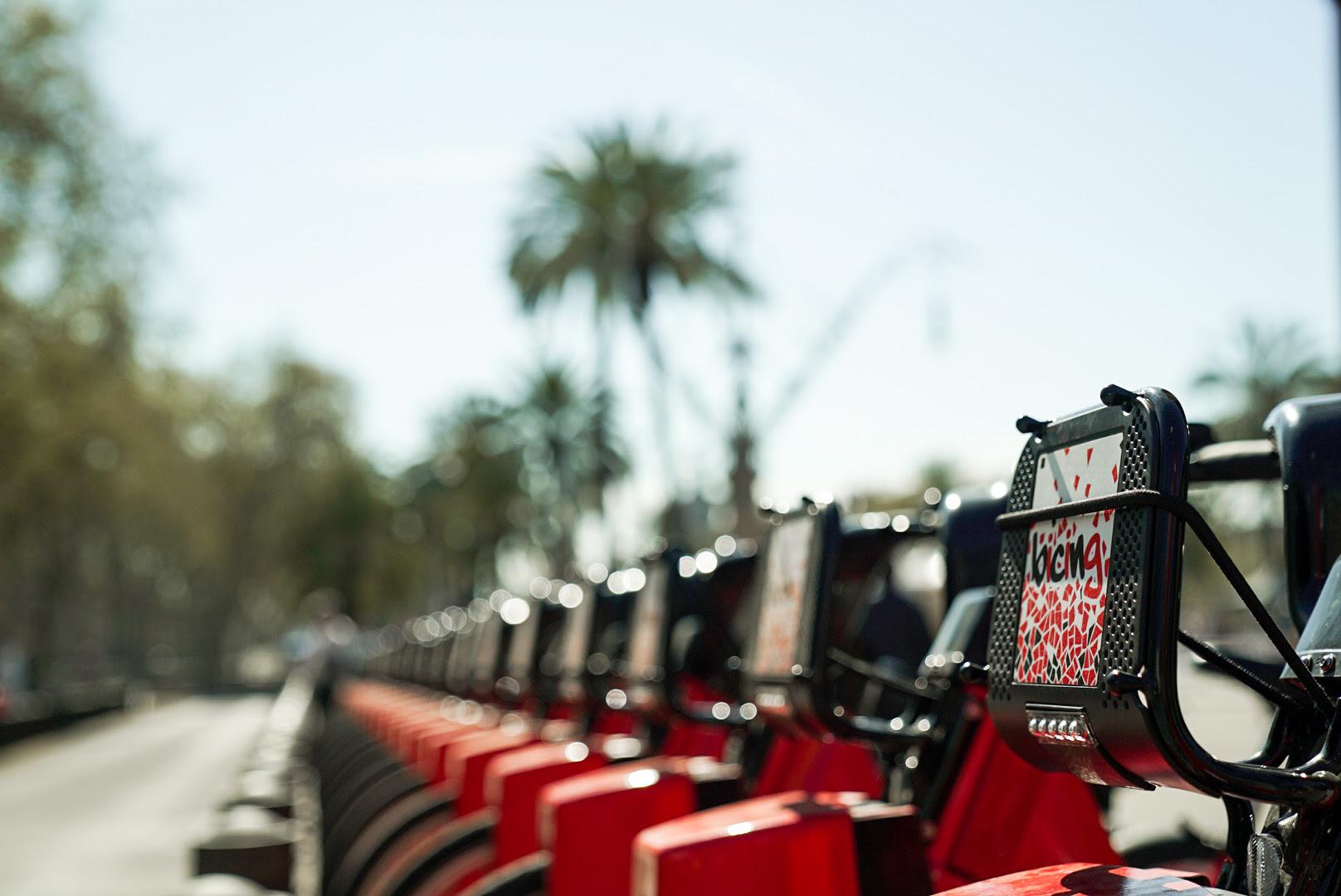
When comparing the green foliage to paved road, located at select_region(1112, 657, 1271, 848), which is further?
the green foliage

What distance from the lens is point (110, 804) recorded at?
17828 millimetres

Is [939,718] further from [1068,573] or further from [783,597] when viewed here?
[1068,573]

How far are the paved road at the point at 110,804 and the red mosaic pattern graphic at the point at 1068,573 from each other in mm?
7955

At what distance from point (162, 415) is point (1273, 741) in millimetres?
60111

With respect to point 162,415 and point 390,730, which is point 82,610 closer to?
point 162,415

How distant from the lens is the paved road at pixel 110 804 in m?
11.8

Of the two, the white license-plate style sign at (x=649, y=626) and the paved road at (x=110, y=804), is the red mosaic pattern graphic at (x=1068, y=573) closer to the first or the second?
the white license-plate style sign at (x=649, y=626)

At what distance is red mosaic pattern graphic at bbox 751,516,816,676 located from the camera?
12.9 ft

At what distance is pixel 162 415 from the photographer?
59938 mm

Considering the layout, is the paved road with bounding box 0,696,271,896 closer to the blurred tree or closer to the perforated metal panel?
the perforated metal panel

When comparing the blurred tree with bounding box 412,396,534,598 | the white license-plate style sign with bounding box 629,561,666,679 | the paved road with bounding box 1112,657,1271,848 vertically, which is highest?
the blurred tree with bounding box 412,396,534,598

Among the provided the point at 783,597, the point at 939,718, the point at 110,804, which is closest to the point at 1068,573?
the point at 939,718

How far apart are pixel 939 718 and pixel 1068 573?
4.15 ft

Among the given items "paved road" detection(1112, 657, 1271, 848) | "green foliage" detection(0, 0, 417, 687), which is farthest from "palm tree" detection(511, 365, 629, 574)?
Answer: "paved road" detection(1112, 657, 1271, 848)
